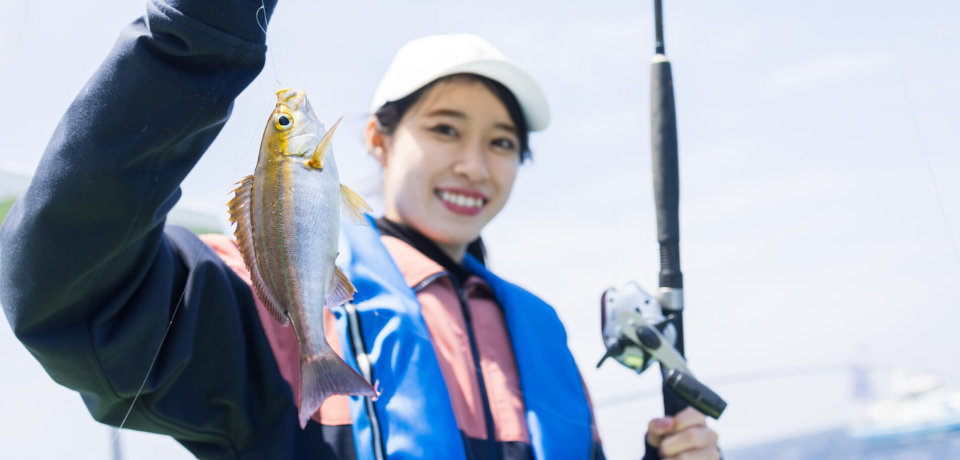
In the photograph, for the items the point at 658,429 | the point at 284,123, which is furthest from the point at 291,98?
Result: the point at 658,429

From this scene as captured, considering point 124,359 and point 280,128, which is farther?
point 124,359

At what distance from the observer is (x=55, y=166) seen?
4.14 ft

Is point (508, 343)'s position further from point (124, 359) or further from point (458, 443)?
point (124, 359)

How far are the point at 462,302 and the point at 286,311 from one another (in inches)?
51.7

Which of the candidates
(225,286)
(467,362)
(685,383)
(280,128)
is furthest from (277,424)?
(685,383)

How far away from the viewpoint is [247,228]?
43.6 inches

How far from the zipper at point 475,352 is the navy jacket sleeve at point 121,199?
893 mm

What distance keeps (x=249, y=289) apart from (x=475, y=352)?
29.0 inches

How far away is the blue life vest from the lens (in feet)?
5.87

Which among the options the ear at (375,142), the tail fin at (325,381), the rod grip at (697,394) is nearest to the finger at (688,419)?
the rod grip at (697,394)

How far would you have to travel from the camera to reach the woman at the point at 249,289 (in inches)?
49.6

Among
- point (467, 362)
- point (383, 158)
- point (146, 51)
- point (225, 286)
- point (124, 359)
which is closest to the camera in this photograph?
point (146, 51)

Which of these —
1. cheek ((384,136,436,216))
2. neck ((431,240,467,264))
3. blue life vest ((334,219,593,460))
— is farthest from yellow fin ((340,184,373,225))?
neck ((431,240,467,264))

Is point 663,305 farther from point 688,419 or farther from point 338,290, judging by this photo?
point 338,290
